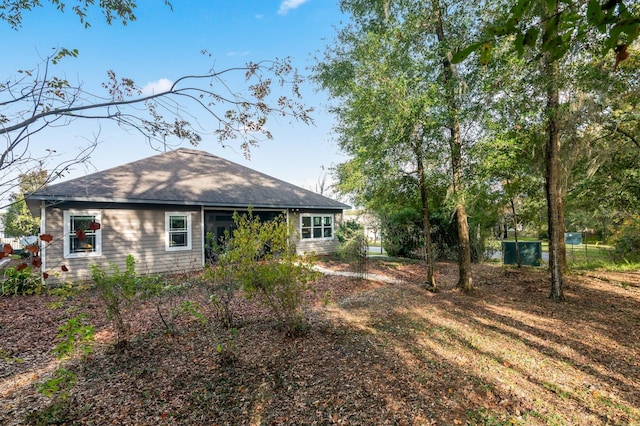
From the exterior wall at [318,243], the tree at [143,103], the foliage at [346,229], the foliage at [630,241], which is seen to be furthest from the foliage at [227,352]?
the foliage at [630,241]

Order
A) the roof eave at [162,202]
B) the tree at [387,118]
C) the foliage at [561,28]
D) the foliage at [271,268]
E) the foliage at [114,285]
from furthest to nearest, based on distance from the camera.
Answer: the roof eave at [162,202] → the tree at [387,118] → the foliage at [271,268] → the foliage at [114,285] → the foliage at [561,28]

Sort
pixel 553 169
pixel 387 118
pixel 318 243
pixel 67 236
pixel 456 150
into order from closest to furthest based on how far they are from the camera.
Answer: pixel 387 118 → pixel 456 150 → pixel 553 169 → pixel 67 236 → pixel 318 243

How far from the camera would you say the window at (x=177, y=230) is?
34.5 ft

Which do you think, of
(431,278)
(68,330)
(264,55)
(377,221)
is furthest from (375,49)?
(377,221)

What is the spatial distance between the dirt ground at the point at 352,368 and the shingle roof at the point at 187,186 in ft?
13.8

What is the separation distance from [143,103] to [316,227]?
1221 cm

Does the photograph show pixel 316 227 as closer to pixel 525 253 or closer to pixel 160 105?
pixel 525 253

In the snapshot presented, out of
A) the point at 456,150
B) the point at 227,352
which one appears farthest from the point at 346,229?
the point at 227,352

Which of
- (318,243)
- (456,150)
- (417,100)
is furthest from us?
(318,243)

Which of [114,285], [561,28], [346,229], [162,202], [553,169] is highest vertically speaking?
[553,169]

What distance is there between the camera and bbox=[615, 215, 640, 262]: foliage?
9.80m

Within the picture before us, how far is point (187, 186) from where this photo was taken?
11586 mm

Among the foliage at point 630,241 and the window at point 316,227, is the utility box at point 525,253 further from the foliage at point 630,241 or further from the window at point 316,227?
the window at point 316,227

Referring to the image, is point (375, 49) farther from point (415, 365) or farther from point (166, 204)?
point (166, 204)
